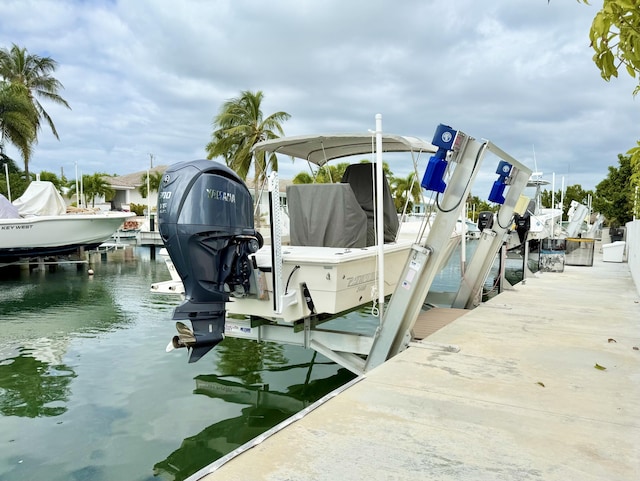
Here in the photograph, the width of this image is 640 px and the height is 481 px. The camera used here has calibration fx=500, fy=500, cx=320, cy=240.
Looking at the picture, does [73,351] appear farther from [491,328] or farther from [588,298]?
[588,298]

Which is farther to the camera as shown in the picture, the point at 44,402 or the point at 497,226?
the point at 497,226

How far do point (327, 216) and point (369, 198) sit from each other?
1404 mm

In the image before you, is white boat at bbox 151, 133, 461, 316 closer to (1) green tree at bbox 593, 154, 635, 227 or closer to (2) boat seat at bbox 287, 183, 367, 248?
(2) boat seat at bbox 287, 183, 367, 248

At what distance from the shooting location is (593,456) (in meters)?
2.66

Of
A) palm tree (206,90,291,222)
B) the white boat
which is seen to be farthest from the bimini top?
palm tree (206,90,291,222)

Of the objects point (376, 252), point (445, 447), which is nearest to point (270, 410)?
point (376, 252)

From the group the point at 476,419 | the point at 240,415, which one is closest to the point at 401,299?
the point at 476,419

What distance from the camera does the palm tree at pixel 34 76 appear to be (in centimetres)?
2991

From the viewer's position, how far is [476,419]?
3152mm

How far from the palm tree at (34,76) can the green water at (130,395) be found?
81.2 feet

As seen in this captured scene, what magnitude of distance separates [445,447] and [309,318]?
2.83 metres

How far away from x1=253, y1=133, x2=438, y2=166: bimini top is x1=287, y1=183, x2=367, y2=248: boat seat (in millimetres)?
675

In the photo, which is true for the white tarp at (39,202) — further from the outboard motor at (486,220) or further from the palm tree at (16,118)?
the outboard motor at (486,220)

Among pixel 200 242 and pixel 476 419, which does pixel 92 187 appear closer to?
pixel 200 242
